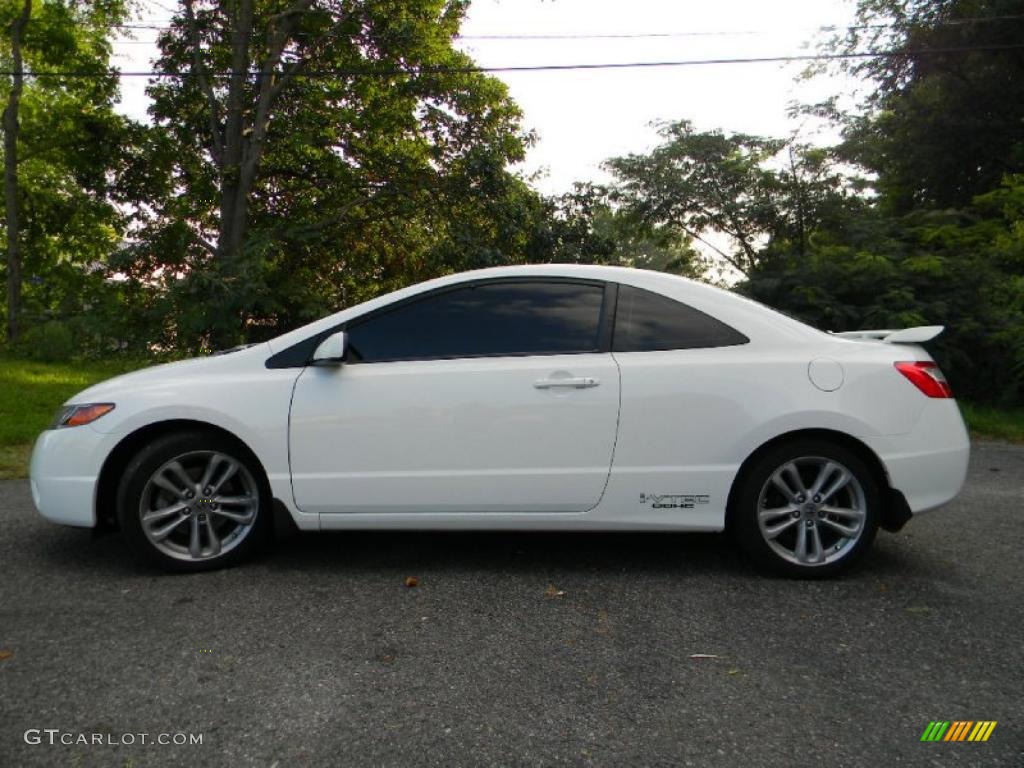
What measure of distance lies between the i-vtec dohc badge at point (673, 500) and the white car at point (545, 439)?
1cm

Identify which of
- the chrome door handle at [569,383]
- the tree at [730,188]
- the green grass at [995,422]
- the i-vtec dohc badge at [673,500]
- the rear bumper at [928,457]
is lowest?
the green grass at [995,422]

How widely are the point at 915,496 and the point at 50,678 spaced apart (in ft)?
12.3

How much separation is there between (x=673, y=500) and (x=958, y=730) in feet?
5.21

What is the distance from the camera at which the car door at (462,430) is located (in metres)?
3.85

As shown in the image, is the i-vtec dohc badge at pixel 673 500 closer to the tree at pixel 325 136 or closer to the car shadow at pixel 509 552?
the car shadow at pixel 509 552

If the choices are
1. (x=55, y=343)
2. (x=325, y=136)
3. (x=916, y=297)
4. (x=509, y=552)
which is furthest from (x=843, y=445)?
(x=325, y=136)

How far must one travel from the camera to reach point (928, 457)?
12.6 feet

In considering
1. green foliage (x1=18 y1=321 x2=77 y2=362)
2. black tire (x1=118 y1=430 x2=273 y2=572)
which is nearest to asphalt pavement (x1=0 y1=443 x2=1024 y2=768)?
black tire (x1=118 y1=430 x2=273 y2=572)

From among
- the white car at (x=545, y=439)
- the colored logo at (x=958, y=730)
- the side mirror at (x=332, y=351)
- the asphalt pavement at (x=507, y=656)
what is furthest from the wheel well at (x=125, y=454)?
the colored logo at (x=958, y=730)

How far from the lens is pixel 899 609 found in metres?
3.54

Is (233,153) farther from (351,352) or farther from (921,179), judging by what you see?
(921,179)

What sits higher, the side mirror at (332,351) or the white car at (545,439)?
the side mirror at (332,351)

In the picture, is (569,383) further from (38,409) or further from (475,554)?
(38,409)

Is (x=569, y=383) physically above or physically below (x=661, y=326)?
below
